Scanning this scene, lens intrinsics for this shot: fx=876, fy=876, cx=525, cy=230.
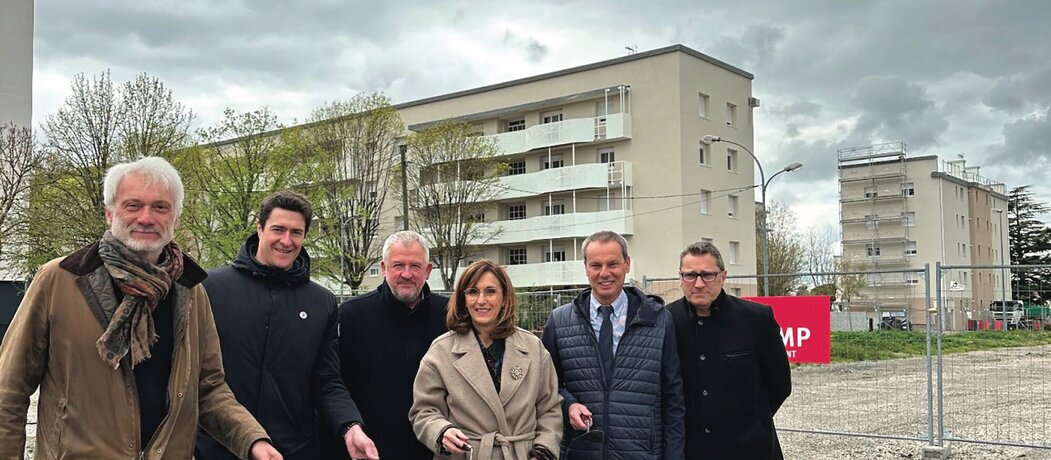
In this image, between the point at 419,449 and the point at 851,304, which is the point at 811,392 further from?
the point at 419,449

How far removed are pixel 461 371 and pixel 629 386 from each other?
930mm

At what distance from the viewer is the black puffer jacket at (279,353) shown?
4.15 metres

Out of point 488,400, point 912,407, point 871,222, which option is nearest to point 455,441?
point 488,400

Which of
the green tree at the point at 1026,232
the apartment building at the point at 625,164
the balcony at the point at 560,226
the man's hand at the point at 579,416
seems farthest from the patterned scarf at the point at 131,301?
the green tree at the point at 1026,232

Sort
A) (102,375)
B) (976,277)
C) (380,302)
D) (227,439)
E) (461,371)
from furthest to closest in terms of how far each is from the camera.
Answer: (976,277) < (380,302) < (461,371) < (227,439) < (102,375)

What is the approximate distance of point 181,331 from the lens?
10.7 feet

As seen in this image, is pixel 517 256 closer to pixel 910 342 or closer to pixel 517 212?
pixel 517 212

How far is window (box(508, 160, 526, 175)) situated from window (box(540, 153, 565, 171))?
1.35m

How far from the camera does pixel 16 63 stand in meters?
37.0

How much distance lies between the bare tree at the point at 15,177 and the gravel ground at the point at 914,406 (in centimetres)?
2115

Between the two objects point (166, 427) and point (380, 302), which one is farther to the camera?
point (380, 302)

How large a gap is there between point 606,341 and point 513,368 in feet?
2.20

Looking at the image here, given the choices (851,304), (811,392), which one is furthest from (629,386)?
(811,392)

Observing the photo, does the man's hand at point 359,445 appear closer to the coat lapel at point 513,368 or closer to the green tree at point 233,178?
the coat lapel at point 513,368
